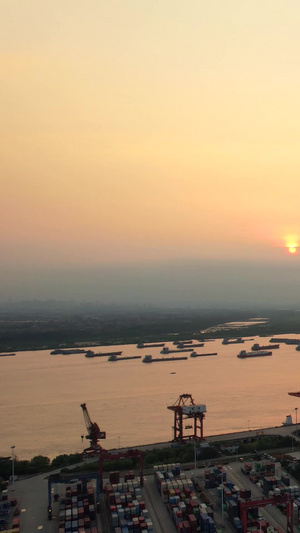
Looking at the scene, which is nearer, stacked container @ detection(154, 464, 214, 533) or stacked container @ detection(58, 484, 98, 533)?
stacked container @ detection(154, 464, 214, 533)

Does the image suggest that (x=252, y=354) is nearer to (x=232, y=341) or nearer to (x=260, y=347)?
(x=260, y=347)

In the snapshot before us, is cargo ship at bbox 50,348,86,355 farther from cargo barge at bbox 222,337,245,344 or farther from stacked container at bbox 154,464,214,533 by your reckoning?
stacked container at bbox 154,464,214,533

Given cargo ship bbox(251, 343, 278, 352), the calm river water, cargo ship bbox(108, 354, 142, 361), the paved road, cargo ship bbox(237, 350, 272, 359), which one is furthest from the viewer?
cargo ship bbox(251, 343, 278, 352)

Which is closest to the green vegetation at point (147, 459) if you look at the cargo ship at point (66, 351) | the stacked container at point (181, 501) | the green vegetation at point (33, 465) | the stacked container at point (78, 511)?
the green vegetation at point (33, 465)

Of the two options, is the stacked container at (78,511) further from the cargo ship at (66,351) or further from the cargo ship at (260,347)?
the cargo ship at (260,347)

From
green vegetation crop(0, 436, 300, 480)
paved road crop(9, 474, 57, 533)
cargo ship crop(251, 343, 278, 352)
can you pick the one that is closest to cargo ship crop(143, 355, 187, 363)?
cargo ship crop(251, 343, 278, 352)

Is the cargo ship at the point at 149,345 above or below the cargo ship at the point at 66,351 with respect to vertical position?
below

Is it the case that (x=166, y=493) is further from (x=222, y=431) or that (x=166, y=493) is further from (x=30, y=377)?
(x=30, y=377)

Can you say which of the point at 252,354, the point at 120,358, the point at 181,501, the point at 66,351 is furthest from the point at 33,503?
the point at 66,351
